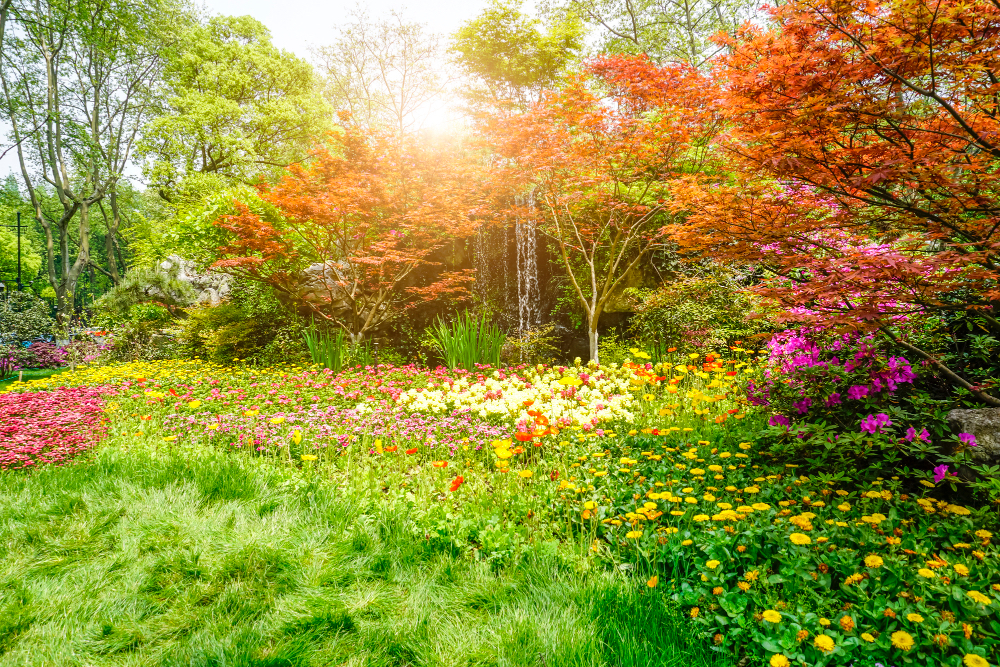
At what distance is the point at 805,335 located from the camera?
3420 mm

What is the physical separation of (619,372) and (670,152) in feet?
9.81

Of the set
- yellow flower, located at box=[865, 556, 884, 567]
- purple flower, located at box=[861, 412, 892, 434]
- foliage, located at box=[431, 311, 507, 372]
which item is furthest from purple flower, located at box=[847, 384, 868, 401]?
foliage, located at box=[431, 311, 507, 372]

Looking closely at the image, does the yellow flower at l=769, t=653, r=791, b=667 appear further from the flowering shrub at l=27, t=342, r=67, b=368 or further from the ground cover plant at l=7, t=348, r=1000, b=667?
the flowering shrub at l=27, t=342, r=67, b=368

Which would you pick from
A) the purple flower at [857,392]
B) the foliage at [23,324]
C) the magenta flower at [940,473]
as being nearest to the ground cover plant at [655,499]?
the magenta flower at [940,473]

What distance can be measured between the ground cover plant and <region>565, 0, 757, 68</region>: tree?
15.6 metres

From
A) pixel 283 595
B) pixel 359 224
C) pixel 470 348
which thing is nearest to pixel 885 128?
pixel 283 595

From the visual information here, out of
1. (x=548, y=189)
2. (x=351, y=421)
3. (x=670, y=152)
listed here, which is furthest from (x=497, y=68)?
(x=351, y=421)

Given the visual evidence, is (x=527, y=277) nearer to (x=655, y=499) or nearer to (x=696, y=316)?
(x=696, y=316)

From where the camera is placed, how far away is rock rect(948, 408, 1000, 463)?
7.89ft

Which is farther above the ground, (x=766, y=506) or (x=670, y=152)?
(x=670, y=152)

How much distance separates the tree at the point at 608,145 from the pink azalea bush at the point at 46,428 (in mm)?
5591

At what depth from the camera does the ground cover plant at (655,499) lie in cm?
163

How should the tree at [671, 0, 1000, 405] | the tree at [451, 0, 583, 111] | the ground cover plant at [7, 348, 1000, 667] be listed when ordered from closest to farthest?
the ground cover plant at [7, 348, 1000, 667]
the tree at [671, 0, 1000, 405]
the tree at [451, 0, 583, 111]

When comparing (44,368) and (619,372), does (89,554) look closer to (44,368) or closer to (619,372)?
(619,372)
